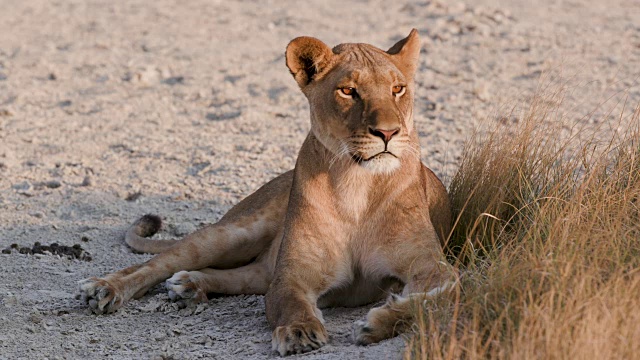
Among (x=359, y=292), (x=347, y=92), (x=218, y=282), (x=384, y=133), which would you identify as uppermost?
(x=347, y=92)

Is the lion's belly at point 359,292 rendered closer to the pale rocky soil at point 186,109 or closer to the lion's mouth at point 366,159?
the pale rocky soil at point 186,109

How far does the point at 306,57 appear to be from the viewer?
12.0ft

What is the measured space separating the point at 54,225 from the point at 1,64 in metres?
3.35

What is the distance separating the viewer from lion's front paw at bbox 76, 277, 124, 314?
3854mm

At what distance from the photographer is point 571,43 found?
7.70 meters

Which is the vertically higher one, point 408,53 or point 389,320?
point 408,53

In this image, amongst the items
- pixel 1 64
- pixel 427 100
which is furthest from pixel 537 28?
pixel 1 64

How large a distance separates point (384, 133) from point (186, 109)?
12.1 ft

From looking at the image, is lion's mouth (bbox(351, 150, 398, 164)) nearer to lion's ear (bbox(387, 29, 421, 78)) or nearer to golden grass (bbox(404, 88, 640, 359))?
golden grass (bbox(404, 88, 640, 359))

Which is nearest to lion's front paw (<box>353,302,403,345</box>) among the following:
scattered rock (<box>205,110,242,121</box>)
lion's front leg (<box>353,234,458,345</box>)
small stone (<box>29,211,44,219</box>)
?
lion's front leg (<box>353,234,458,345</box>)

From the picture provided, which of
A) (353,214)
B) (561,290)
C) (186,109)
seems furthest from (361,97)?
(186,109)

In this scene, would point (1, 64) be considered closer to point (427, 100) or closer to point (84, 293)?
point (427, 100)

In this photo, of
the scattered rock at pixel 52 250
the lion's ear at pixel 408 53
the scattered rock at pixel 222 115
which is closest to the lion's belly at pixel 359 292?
the lion's ear at pixel 408 53

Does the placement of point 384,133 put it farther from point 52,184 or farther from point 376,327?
point 52,184
